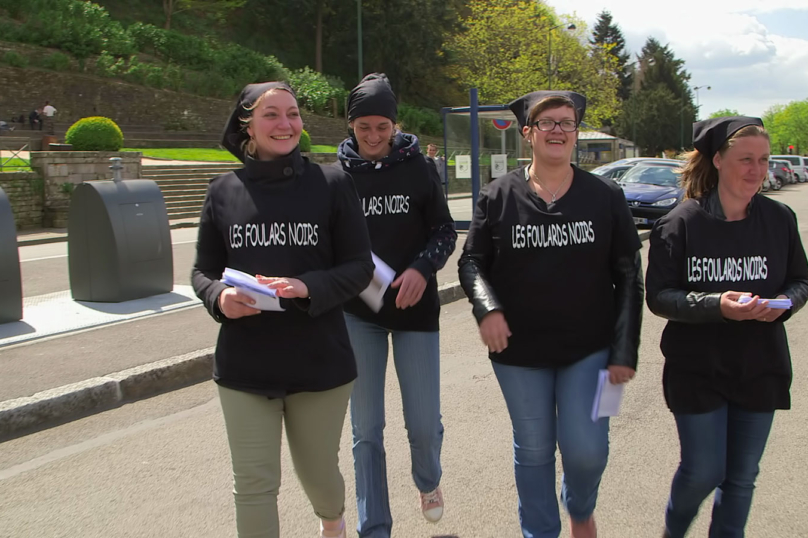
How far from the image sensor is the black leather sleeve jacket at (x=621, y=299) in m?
2.64

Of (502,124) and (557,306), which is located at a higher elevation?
(502,124)

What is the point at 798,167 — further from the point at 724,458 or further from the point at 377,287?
the point at 377,287

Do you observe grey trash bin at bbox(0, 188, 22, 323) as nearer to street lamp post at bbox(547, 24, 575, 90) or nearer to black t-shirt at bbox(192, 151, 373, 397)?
black t-shirt at bbox(192, 151, 373, 397)

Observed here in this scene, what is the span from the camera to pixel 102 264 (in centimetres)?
812

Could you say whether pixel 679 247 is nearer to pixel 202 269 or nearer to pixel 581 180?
pixel 581 180

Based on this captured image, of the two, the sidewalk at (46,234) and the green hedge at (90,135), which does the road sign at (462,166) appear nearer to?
the sidewalk at (46,234)

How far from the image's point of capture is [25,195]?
62.0 feet

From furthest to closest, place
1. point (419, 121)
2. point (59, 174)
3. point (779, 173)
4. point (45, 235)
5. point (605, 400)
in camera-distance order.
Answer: point (419, 121) < point (779, 173) < point (59, 174) < point (45, 235) < point (605, 400)

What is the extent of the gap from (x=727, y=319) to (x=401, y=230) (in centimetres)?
132

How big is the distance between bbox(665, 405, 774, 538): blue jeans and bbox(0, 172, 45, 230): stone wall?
1873cm

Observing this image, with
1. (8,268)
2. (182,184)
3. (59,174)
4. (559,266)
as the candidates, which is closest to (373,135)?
(559,266)

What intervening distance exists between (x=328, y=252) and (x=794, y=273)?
162 centimetres

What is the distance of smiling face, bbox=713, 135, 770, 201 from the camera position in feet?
8.76

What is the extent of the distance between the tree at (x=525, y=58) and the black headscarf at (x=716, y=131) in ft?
143
